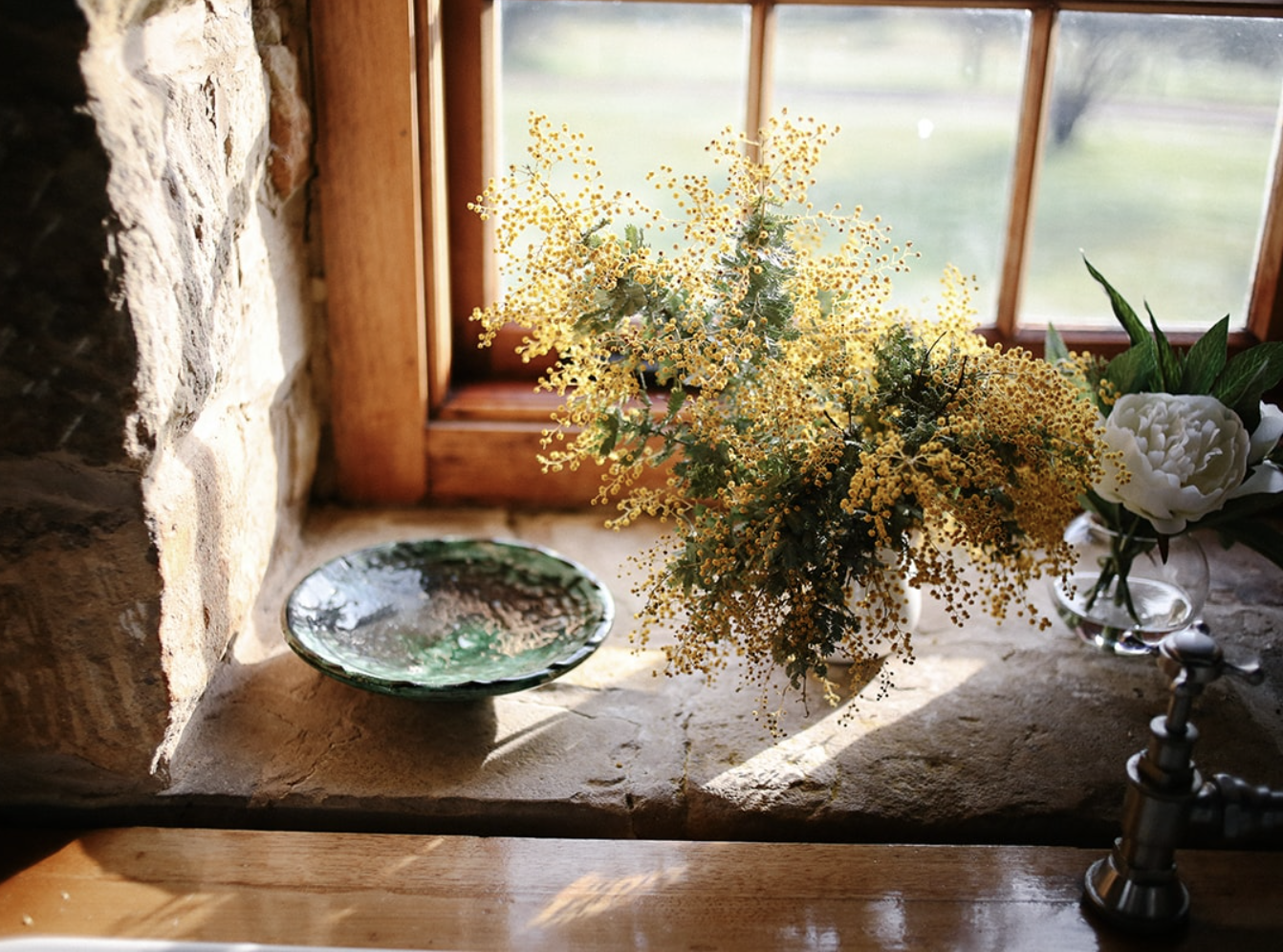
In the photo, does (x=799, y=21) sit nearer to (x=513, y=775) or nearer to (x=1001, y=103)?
(x=1001, y=103)

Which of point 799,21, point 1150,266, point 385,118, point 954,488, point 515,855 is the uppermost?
point 799,21

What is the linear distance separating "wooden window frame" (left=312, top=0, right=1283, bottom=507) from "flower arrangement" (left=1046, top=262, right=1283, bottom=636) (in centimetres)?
31

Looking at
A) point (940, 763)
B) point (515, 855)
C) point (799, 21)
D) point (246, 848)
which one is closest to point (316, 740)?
point (246, 848)

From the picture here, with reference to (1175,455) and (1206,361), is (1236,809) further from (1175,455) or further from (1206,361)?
(1206,361)

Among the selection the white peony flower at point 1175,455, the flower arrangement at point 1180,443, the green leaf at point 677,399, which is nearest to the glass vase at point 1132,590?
the flower arrangement at point 1180,443

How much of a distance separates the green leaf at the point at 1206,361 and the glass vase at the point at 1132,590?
151 mm

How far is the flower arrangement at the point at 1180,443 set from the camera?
3.45 ft

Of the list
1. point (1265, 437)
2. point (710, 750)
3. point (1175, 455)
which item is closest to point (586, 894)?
point (710, 750)

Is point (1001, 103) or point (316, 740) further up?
point (1001, 103)

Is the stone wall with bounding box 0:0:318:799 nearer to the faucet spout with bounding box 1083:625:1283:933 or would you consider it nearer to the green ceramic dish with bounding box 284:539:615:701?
the green ceramic dish with bounding box 284:539:615:701

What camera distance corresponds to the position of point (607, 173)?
1435 millimetres

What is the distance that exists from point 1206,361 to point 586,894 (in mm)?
739

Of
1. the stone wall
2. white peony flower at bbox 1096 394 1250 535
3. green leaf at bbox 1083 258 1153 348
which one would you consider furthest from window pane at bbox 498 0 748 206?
white peony flower at bbox 1096 394 1250 535

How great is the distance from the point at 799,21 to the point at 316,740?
36.9 inches
